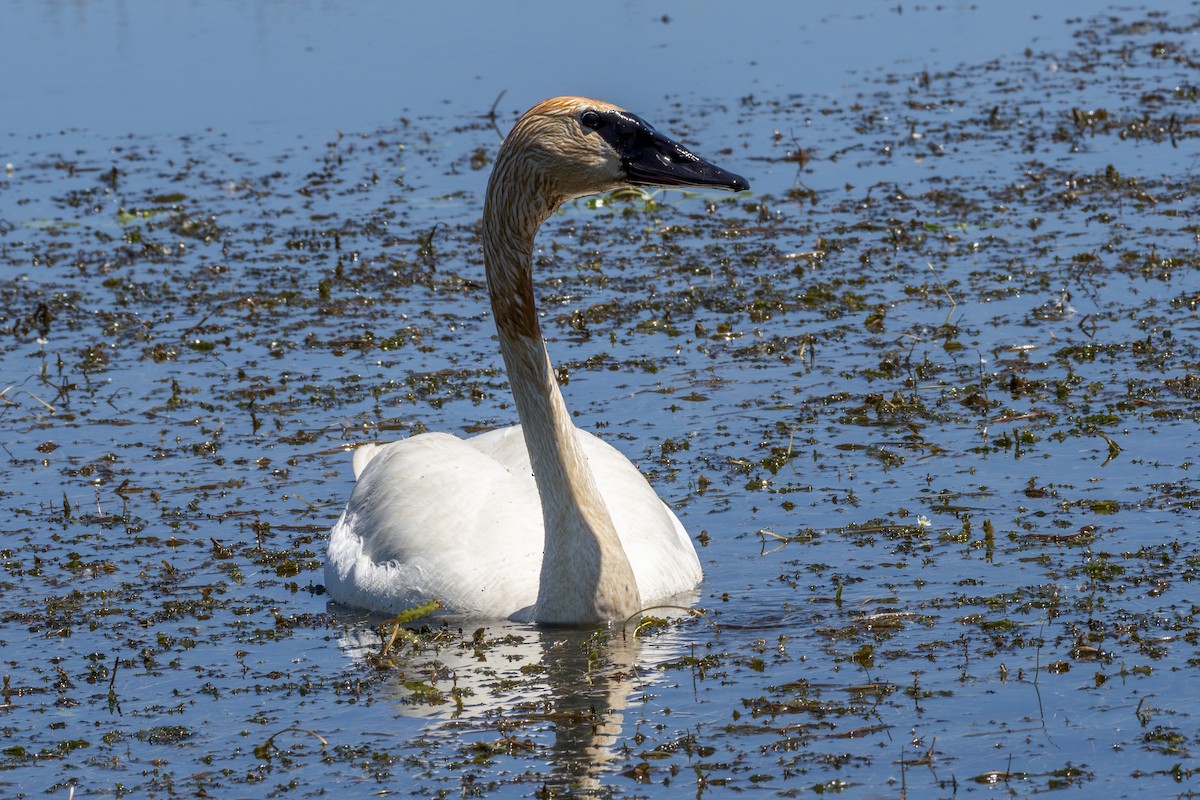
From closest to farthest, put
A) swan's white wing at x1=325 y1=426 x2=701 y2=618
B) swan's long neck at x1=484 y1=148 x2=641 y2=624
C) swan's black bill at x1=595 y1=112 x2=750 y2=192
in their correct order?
swan's black bill at x1=595 y1=112 x2=750 y2=192
swan's long neck at x1=484 y1=148 x2=641 y2=624
swan's white wing at x1=325 y1=426 x2=701 y2=618

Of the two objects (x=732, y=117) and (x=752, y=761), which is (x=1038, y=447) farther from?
(x=732, y=117)

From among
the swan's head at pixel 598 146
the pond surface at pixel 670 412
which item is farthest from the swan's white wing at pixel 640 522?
the swan's head at pixel 598 146

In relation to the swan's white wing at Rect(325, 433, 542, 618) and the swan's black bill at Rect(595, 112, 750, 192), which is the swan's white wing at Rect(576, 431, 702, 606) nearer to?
the swan's white wing at Rect(325, 433, 542, 618)

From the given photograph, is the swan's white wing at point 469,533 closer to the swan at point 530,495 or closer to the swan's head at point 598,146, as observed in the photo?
the swan at point 530,495

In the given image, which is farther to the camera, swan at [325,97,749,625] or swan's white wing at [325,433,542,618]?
swan's white wing at [325,433,542,618]

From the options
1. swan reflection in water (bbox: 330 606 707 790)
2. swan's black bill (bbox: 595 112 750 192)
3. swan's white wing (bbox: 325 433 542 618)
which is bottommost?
swan reflection in water (bbox: 330 606 707 790)

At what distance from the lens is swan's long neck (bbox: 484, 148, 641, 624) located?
25.7ft

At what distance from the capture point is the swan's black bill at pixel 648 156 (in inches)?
299

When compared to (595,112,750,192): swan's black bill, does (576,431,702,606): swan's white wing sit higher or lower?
lower

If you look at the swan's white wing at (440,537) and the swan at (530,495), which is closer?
the swan at (530,495)

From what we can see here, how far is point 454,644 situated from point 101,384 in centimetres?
484

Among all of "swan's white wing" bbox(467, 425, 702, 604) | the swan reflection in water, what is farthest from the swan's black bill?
the swan reflection in water

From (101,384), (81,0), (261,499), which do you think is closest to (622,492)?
(261,499)

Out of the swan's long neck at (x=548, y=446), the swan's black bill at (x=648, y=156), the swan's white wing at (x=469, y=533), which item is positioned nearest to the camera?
the swan's black bill at (x=648, y=156)
